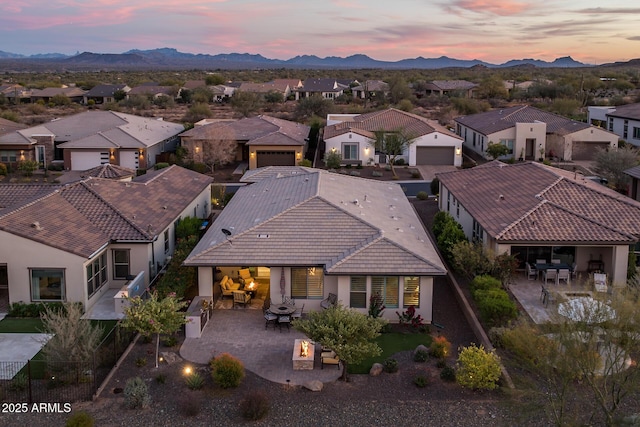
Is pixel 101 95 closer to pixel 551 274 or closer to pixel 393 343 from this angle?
pixel 551 274

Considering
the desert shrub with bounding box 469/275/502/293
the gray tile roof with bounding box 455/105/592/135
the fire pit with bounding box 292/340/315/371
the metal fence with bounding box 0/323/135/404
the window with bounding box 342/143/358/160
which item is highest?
the gray tile roof with bounding box 455/105/592/135

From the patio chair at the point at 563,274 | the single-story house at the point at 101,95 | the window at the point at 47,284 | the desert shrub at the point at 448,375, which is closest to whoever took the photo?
the desert shrub at the point at 448,375

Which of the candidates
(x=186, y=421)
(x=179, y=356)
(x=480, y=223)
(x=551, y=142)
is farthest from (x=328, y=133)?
(x=186, y=421)

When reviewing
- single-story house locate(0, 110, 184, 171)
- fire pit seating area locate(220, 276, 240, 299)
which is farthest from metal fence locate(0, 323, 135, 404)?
single-story house locate(0, 110, 184, 171)

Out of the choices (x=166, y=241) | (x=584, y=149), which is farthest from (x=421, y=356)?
(x=584, y=149)

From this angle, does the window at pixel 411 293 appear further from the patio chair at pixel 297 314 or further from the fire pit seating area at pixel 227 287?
the fire pit seating area at pixel 227 287

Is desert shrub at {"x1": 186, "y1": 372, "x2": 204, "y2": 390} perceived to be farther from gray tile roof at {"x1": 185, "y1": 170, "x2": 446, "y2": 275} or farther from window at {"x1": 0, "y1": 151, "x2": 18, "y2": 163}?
window at {"x1": 0, "y1": 151, "x2": 18, "y2": 163}

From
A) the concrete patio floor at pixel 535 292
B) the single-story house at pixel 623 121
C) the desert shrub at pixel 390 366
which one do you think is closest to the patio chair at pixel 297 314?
the desert shrub at pixel 390 366
